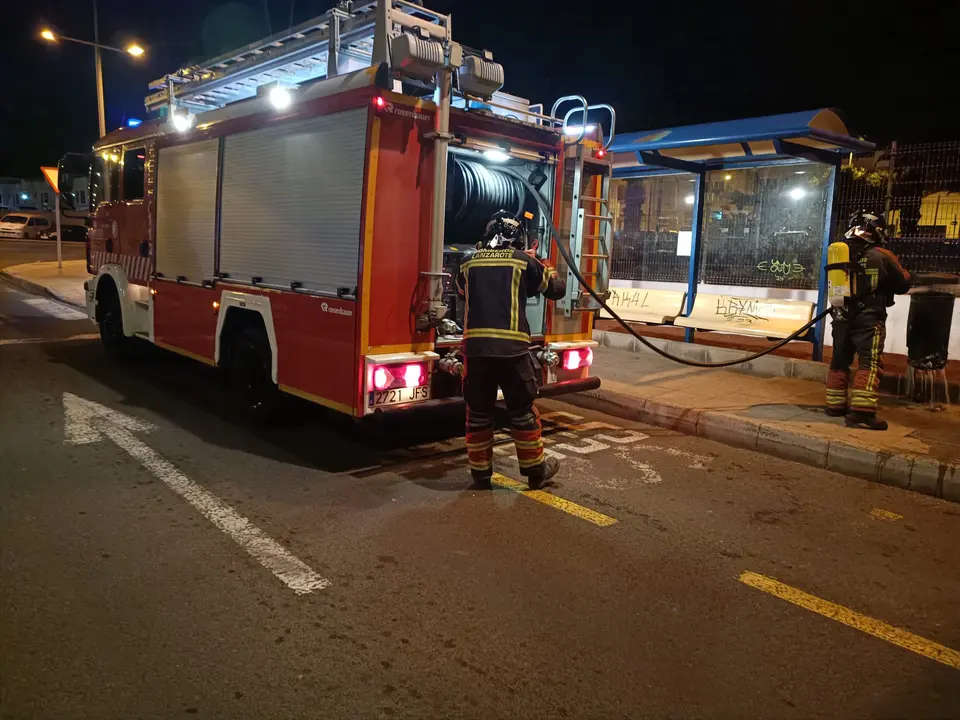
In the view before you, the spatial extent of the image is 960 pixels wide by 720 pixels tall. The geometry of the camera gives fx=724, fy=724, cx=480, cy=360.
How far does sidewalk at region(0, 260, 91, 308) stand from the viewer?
15898mm

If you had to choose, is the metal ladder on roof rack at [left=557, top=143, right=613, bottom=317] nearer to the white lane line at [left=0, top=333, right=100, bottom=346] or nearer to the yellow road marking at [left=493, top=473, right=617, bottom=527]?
the yellow road marking at [left=493, top=473, right=617, bottom=527]

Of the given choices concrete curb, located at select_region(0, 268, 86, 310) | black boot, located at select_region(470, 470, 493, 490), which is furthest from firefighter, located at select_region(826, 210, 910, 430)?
concrete curb, located at select_region(0, 268, 86, 310)

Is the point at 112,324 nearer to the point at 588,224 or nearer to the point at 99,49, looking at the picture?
the point at 588,224

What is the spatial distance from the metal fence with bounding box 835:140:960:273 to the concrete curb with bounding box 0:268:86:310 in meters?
13.9

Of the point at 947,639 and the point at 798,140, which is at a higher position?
the point at 798,140

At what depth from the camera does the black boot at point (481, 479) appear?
199 inches

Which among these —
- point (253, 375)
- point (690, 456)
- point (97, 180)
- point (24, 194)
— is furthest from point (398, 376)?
point (24, 194)

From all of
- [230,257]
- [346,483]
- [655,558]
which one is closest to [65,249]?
[230,257]

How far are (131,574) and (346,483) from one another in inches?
67.5

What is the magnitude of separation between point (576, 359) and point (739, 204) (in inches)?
221

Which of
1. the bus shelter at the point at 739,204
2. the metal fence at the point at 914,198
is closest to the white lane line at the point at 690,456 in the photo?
the bus shelter at the point at 739,204

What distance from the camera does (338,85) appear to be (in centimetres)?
515

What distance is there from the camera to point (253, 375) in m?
6.58

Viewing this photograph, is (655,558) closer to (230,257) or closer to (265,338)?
(265,338)
